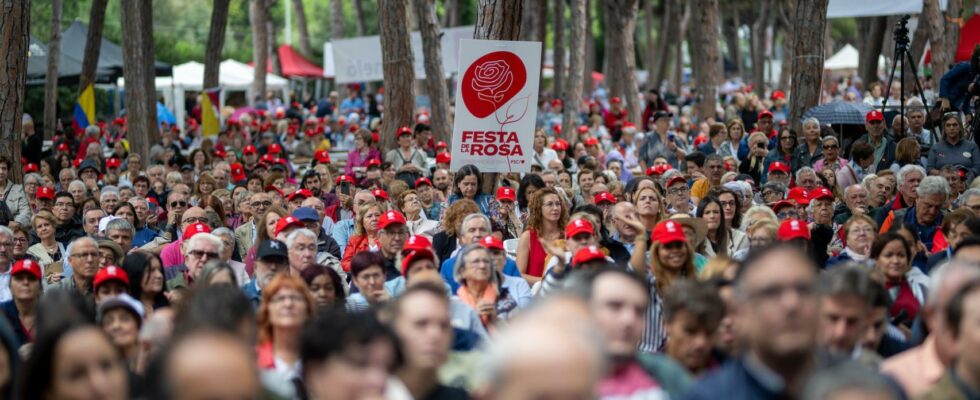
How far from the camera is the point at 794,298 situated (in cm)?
447

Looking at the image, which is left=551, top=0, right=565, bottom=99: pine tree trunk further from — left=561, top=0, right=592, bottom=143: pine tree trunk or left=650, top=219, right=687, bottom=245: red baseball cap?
left=650, top=219, right=687, bottom=245: red baseball cap

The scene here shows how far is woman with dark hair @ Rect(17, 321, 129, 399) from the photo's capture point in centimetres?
496

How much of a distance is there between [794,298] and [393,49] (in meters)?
17.9

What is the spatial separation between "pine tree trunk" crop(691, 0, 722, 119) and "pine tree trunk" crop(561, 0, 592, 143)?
Result: 292 centimetres

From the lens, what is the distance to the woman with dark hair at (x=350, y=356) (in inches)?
188

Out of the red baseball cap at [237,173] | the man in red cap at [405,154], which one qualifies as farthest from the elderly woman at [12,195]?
the man in red cap at [405,154]

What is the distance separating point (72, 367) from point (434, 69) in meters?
19.0

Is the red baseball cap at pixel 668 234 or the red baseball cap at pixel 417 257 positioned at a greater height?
the red baseball cap at pixel 668 234

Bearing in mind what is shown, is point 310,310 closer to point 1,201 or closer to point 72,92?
point 1,201

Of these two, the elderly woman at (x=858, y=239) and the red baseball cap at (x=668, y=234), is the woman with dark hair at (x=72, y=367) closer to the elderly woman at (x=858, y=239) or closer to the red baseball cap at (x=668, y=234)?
the red baseball cap at (x=668, y=234)

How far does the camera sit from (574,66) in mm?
29219

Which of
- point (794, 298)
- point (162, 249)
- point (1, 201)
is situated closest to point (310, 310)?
point (794, 298)

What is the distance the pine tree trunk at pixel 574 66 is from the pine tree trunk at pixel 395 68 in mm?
6981

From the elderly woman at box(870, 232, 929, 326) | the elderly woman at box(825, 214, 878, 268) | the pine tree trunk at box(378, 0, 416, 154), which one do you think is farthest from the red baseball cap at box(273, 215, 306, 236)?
the pine tree trunk at box(378, 0, 416, 154)
